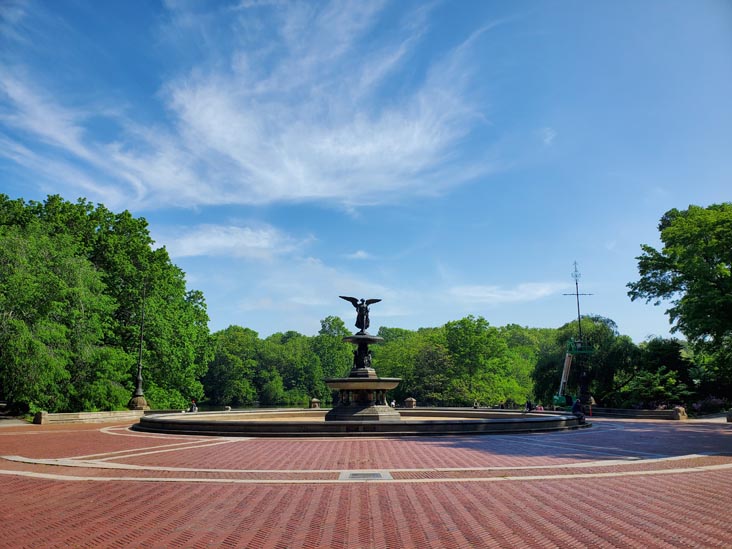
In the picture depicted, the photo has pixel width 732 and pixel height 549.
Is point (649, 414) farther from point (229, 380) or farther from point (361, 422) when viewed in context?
point (229, 380)

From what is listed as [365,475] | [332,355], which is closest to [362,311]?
[365,475]

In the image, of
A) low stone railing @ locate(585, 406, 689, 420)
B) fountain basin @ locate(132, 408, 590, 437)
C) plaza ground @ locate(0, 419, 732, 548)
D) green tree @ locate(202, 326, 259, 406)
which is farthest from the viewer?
green tree @ locate(202, 326, 259, 406)

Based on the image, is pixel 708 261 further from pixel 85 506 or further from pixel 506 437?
pixel 85 506

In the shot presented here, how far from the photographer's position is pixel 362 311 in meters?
26.0

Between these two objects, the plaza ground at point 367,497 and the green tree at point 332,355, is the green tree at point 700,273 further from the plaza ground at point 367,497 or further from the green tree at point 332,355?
the green tree at point 332,355

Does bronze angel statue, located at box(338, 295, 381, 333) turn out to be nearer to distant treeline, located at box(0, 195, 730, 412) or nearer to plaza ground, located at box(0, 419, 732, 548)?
plaza ground, located at box(0, 419, 732, 548)

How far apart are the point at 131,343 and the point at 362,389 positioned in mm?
24504

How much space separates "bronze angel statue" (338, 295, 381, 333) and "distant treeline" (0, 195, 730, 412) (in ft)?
60.2

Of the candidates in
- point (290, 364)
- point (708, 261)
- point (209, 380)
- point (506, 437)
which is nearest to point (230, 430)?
point (506, 437)

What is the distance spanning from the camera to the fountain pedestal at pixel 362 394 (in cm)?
2366

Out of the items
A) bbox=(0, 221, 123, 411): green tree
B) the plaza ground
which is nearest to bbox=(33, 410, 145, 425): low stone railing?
bbox=(0, 221, 123, 411): green tree

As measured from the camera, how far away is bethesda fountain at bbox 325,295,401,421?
77.7 ft

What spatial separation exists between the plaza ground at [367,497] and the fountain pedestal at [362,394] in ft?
23.2

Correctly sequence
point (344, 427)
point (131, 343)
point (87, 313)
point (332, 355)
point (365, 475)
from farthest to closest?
point (332, 355) < point (131, 343) < point (87, 313) < point (344, 427) < point (365, 475)
